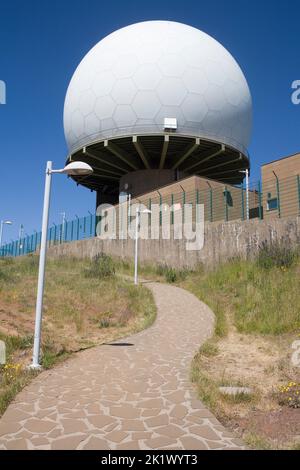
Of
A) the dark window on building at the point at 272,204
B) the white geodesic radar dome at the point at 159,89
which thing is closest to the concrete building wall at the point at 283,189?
the dark window on building at the point at 272,204

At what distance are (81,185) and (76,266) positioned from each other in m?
13.0

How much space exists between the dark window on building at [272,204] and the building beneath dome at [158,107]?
728cm

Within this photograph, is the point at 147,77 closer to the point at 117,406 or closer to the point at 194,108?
the point at 194,108

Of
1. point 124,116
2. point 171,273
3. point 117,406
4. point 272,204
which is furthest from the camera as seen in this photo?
point 124,116

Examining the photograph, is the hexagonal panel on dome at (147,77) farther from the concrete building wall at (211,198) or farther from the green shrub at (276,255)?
the green shrub at (276,255)

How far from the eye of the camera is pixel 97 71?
2589 centimetres

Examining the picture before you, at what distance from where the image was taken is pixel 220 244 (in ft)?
56.2

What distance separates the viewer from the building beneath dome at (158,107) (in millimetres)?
23672

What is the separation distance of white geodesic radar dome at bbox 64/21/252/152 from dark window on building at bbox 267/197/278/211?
27.4ft

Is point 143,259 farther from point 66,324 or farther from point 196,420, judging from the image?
point 196,420

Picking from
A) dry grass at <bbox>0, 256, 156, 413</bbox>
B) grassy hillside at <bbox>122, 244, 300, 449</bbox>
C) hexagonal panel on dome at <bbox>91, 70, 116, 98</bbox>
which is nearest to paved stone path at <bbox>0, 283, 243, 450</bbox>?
grassy hillside at <bbox>122, 244, 300, 449</bbox>

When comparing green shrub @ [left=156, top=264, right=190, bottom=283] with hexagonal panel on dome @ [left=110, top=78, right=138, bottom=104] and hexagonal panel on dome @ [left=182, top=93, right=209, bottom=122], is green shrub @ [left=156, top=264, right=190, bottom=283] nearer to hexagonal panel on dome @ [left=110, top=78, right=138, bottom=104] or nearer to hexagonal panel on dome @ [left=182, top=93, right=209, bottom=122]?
hexagonal panel on dome @ [left=182, top=93, right=209, bottom=122]

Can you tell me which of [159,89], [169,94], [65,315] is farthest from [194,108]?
[65,315]

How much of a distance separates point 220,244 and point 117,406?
41.7ft
